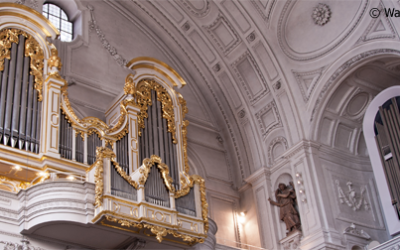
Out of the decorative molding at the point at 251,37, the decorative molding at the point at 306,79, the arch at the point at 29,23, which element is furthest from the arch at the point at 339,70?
the arch at the point at 29,23

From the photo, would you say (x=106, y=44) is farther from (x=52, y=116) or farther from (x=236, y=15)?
(x=52, y=116)

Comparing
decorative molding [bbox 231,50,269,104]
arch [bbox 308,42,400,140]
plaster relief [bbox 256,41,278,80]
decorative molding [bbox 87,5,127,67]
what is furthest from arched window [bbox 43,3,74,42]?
arch [bbox 308,42,400,140]

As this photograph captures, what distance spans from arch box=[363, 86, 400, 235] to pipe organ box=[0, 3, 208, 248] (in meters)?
4.97

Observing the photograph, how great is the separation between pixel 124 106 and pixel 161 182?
2.83 meters

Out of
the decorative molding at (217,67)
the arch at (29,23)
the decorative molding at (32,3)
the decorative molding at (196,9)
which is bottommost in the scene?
the arch at (29,23)

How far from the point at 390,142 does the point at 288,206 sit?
3318 millimetres

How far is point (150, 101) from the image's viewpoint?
50.2 ft

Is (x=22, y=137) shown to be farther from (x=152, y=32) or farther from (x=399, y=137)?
(x=399, y=137)

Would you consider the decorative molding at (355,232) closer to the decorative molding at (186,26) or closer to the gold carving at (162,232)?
the gold carving at (162,232)

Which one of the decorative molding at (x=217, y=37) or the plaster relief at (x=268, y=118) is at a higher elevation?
the decorative molding at (x=217, y=37)

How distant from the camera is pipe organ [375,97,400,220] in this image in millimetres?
14516

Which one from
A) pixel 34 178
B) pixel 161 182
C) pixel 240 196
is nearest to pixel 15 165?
pixel 34 178

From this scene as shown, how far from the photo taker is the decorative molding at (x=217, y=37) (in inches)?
699

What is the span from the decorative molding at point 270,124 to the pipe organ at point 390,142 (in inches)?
119
